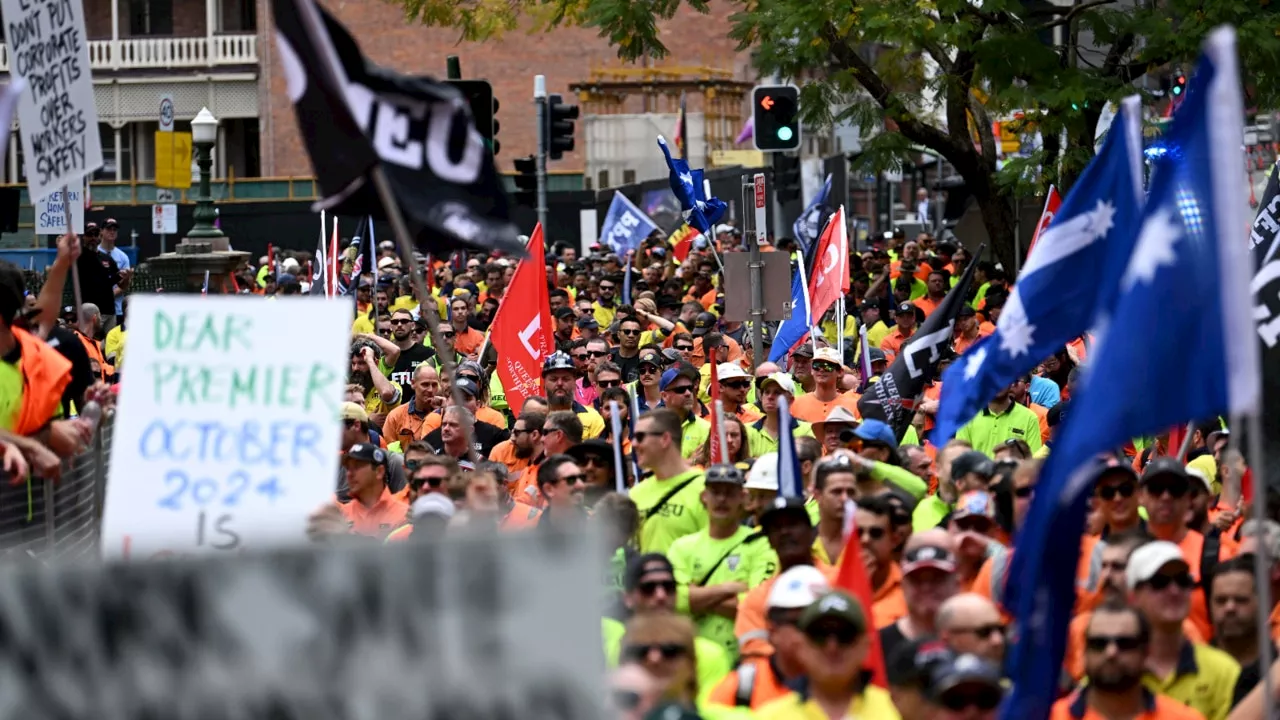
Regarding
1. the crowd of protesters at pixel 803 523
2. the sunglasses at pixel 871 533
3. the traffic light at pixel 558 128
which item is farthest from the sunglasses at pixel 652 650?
the traffic light at pixel 558 128

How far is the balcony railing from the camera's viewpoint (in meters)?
61.1

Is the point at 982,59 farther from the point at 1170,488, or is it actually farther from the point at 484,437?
the point at 1170,488

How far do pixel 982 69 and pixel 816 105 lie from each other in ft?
6.31

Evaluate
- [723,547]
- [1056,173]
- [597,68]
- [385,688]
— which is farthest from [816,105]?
[597,68]

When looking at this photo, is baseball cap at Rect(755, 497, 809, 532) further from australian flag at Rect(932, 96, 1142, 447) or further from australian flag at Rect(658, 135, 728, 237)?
australian flag at Rect(658, 135, 728, 237)

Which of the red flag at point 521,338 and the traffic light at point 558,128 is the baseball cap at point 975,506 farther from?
the traffic light at point 558,128

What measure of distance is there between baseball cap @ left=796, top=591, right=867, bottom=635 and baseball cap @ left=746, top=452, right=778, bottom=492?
3159mm

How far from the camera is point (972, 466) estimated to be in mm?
8945

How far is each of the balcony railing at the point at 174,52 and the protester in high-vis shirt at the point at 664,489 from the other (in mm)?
53041

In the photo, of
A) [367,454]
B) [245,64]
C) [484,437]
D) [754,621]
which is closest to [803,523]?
[754,621]

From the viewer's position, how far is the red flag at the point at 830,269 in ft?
53.0

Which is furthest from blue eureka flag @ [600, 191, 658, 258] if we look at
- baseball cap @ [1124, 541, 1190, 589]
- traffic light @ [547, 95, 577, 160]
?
baseball cap @ [1124, 541, 1190, 589]

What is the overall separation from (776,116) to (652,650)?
515 inches

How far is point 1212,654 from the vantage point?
6.94 meters
